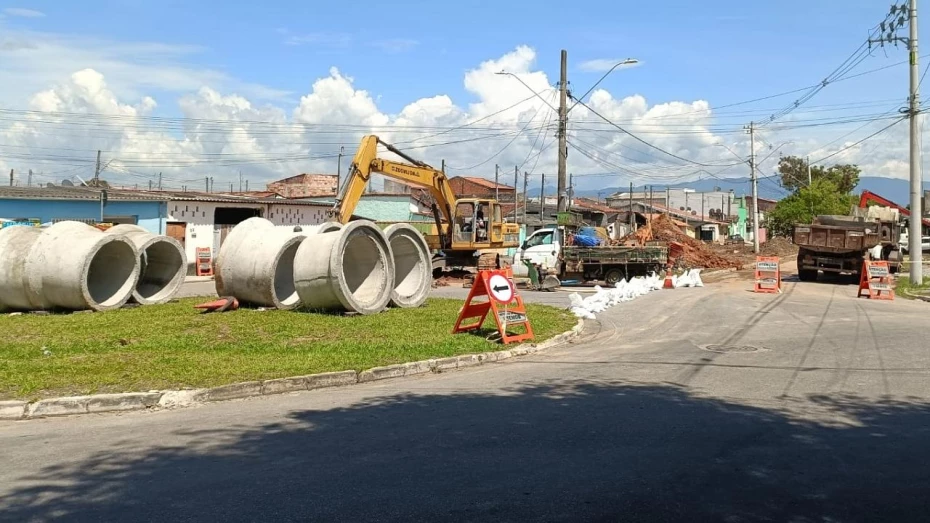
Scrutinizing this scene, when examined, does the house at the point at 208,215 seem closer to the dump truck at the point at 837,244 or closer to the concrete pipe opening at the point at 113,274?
the concrete pipe opening at the point at 113,274

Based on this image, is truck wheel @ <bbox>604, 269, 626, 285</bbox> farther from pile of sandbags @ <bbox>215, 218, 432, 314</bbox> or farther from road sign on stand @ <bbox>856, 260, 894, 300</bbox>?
pile of sandbags @ <bbox>215, 218, 432, 314</bbox>

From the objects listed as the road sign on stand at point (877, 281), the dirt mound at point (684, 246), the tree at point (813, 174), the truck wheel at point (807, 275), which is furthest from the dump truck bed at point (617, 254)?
the tree at point (813, 174)

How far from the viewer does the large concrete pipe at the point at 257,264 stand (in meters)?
16.5

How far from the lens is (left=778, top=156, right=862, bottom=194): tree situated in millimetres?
89125

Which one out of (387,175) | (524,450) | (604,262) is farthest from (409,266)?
(524,450)

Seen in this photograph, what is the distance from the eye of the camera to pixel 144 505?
5156mm

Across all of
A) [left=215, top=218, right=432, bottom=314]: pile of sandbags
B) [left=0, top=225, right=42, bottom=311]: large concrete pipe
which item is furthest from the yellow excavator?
[left=0, top=225, right=42, bottom=311]: large concrete pipe

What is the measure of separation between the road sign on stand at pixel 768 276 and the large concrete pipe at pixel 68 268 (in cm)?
1832

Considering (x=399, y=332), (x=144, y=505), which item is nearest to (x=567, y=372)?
(x=399, y=332)

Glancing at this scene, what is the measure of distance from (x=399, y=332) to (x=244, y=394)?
15.7 feet

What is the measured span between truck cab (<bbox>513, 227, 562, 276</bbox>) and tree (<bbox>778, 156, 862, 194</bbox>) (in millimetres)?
66996

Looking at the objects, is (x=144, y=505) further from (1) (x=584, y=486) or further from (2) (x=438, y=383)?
(2) (x=438, y=383)

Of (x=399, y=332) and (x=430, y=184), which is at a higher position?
(x=430, y=184)

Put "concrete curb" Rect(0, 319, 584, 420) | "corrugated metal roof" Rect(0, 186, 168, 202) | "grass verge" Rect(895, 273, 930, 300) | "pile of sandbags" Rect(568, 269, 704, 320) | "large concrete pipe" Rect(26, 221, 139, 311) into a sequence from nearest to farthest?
"concrete curb" Rect(0, 319, 584, 420), "large concrete pipe" Rect(26, 221, 139, 311), "pile of sandbags" Rect(568, 269, 704, 320), "grass verge" Rect(895, 273, 930, 300), "corrugated metal roof" Rect(0, 186, 168, 202)
